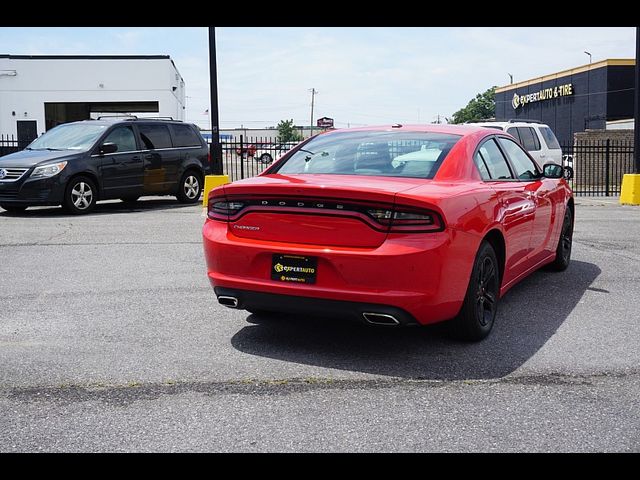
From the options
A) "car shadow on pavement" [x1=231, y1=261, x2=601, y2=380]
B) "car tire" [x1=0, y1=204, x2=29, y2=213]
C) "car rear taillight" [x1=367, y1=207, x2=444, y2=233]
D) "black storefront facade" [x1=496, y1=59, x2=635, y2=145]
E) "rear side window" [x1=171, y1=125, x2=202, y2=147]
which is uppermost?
"black storefront facade" [x1=496, y1=59, x2=635, y2=145]

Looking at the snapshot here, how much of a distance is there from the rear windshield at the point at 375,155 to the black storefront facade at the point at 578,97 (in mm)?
36819

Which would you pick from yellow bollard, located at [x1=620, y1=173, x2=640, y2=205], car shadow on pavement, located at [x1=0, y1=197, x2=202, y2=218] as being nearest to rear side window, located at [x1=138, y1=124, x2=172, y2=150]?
car shadow on pavement, located at [x1=0, y1=197, x2=202, y2=218]

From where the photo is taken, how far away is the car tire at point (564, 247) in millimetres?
8029

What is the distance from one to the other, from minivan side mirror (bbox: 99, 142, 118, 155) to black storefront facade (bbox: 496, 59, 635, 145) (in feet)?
100

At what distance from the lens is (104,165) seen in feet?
46.8

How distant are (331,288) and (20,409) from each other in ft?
6.21

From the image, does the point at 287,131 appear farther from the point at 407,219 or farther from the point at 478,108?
the point at 407,219

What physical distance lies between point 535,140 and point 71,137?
31.6 feet

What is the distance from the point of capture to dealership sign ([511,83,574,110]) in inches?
2150

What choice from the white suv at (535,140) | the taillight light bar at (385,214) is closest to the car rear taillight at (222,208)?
the taillight light bar at (385,214)

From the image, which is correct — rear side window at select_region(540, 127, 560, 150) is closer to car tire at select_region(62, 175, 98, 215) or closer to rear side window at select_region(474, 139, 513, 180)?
car tire at select_region(62, 175, 98, 215)

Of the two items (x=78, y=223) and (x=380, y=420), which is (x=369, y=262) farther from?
(x=78, y=223)

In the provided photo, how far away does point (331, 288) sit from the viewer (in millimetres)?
4801
